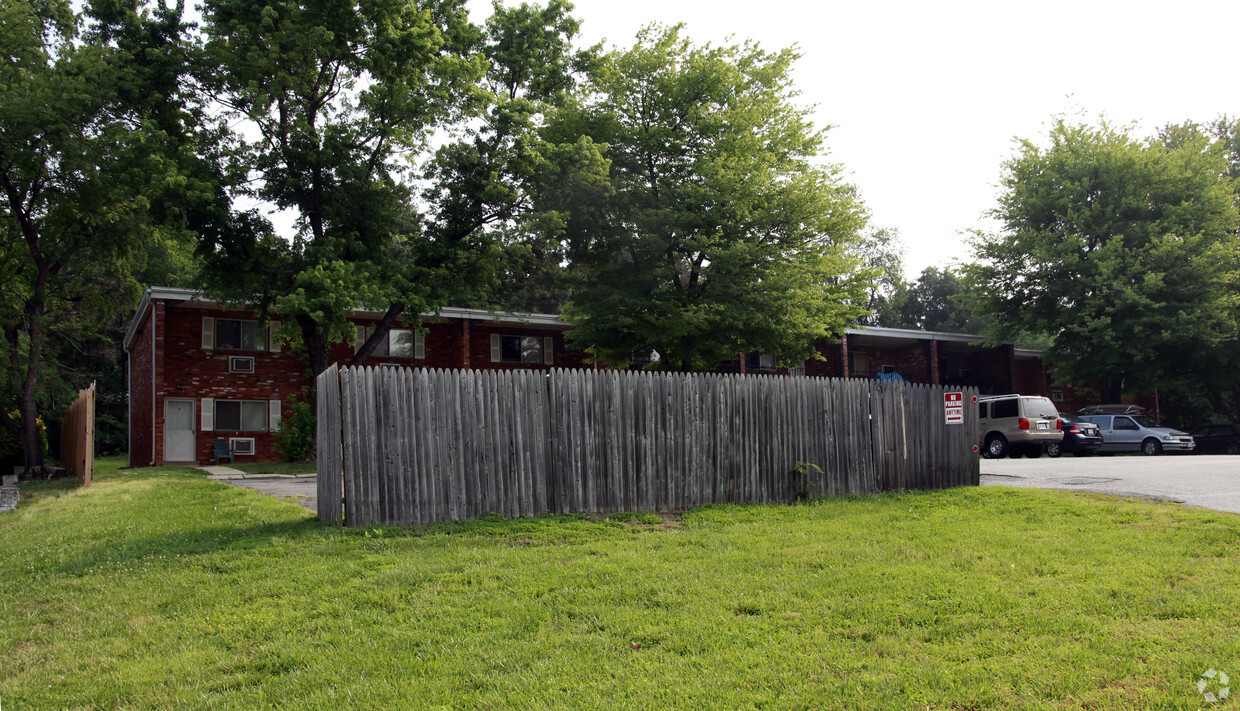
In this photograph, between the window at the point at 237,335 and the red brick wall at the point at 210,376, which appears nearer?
the red brick wall at the point at 210,376

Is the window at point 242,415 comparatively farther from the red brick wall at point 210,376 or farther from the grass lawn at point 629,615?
the grass lawn at point 629,615

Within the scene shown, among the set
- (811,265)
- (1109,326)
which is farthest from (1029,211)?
(811,265)

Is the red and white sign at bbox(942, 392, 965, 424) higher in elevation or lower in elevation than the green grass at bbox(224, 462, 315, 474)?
higher

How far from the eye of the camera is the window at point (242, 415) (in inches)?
1007

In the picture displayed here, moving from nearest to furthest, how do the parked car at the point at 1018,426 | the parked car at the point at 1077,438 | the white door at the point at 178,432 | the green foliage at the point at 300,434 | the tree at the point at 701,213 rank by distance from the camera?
the tree at the point at 701,213, the parked car at the point at 1018,426, the parked car at the point at 1077,438, the green foliage at the point at 300,434, the white door at the point at 178,432

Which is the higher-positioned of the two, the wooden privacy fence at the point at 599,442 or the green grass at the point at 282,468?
the wooden privacy fence at the point at 599,442

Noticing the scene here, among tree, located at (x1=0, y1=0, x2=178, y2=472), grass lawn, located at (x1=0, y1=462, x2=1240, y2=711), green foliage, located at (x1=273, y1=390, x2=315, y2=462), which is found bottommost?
grass lawn, located at (x1=0, y1=462, x2=1240, y2=711)

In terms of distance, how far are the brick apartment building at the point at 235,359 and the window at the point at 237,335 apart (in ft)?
0.10

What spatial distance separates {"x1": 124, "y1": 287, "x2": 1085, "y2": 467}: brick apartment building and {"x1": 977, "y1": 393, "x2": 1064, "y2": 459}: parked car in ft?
19.4

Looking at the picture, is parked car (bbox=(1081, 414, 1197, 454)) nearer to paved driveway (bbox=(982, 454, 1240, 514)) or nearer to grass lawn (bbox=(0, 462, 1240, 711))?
paved driveway (bbox=(982, 454, 1240, 514))

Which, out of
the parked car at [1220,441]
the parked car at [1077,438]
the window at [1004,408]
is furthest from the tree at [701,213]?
the parked car at [1220,441]

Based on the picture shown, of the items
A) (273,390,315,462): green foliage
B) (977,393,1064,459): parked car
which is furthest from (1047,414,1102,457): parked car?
(273,390,315,462): green foliage

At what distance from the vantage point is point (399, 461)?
8.29m

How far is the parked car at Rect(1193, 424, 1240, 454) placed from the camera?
27.2 m
